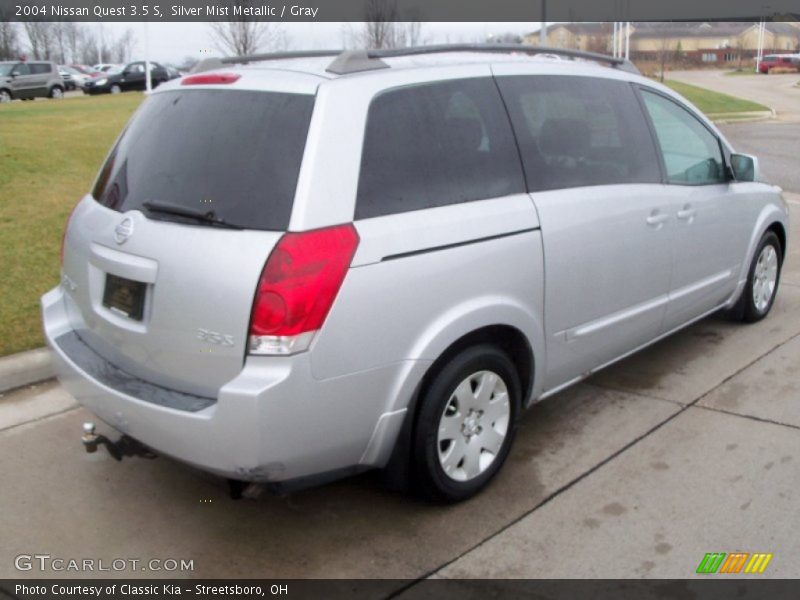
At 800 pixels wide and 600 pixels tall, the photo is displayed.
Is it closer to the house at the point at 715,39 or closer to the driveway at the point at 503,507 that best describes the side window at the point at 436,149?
the driveway at the point at 503,507

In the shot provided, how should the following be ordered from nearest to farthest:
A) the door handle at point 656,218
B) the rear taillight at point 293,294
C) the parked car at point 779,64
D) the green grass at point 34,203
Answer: the rear taillight at point 293,294, the door handle at point 656,218, the green grass at point 34,203, the parked car at point 779,64

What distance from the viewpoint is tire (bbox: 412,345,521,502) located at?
3318mm

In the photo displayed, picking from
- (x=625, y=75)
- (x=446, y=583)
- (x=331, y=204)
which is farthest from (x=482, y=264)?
(x=625, y=75)

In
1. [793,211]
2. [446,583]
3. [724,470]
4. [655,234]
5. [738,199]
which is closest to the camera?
[446,583]

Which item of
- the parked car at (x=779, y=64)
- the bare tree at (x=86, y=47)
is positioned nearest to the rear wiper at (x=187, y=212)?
the parked car at (x=779, y=64)

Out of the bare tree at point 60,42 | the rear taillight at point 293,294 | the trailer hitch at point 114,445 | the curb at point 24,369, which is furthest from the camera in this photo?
the bare tree at point 60,42

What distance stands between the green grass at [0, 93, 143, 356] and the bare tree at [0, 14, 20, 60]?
42.8 m

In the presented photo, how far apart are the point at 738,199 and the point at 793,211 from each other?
232 inches

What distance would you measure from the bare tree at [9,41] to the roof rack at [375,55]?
5209 centimetres

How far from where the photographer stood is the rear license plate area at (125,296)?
315 cm

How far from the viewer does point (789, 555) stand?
315cm

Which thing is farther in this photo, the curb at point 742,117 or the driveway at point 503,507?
the curb at point 742,117

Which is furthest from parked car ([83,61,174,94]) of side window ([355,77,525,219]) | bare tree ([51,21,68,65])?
side window ([355,77,525,219])

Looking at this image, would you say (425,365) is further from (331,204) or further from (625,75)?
(625,75)
